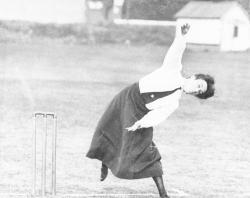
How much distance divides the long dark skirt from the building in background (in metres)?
24.2

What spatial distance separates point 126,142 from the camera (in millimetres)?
5203

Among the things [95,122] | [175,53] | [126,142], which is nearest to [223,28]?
[95,122]

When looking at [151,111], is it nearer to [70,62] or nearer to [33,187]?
[33,187]

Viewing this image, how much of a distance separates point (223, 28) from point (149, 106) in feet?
90.4

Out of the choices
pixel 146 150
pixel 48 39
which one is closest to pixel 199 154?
pixel 146 150

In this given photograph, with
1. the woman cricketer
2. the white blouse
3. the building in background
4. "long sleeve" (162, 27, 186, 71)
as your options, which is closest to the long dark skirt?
the woman cricketer

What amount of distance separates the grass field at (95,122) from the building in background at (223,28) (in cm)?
630

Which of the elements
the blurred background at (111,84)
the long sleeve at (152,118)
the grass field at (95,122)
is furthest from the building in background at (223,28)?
the long sleeve at (152,118)

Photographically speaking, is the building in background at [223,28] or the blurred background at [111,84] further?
the building in background at [223,28]

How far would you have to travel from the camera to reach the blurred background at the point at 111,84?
20.9 feet

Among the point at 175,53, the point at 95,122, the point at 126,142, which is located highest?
the point at 175,53

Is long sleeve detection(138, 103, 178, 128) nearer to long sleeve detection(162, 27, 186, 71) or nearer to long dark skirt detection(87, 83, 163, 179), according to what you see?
long dark skirt detection(87, 83, 163, 179)

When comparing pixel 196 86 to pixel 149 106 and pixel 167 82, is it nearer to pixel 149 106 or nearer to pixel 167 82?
pixel 167 82

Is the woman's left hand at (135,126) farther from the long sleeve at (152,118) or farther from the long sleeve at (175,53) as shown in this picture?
the long sleeve at (175,53)
